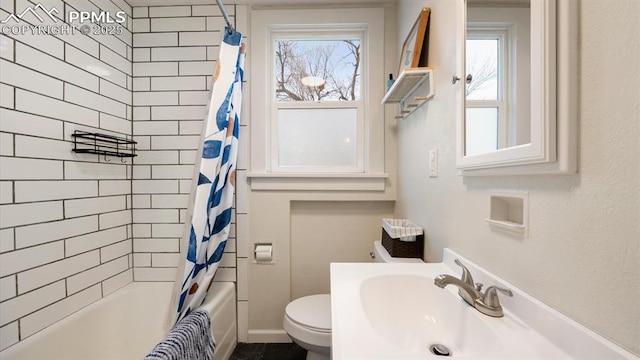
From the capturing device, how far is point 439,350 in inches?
28.7

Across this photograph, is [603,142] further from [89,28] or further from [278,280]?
[89,28]

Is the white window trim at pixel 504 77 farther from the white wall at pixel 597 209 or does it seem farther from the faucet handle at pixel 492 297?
the faucet handle at pixel 492 297

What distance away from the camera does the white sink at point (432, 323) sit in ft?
1.69

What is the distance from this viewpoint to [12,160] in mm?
1077

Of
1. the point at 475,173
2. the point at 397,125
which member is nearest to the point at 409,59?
the point at 397,125

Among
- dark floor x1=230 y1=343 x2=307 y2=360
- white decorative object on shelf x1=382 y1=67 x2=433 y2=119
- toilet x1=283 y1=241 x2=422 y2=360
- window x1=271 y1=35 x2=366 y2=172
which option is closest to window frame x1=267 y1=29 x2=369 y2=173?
window x1=271 y1=35 x2=366 y2=172

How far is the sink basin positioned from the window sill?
2.93ft

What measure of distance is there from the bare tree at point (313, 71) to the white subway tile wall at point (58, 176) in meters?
1.02

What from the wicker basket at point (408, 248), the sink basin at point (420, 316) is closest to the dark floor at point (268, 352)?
the wicker basket at point (408, 248)

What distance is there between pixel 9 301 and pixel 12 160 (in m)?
0.58

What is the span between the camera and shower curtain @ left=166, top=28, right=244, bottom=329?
1.31 metres

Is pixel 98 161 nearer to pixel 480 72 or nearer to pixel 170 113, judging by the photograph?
pixel 170 113

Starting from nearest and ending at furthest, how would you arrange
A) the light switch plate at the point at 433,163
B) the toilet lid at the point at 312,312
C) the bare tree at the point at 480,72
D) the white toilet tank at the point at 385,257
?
the bare tree at the point at 480,72 < the light switch plate at the point at 433,163 < the white toilet tank at the point at 385,257 < the toilet lid at the point at 312,312

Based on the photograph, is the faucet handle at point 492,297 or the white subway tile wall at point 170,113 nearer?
the faucet handle at point 492,297
